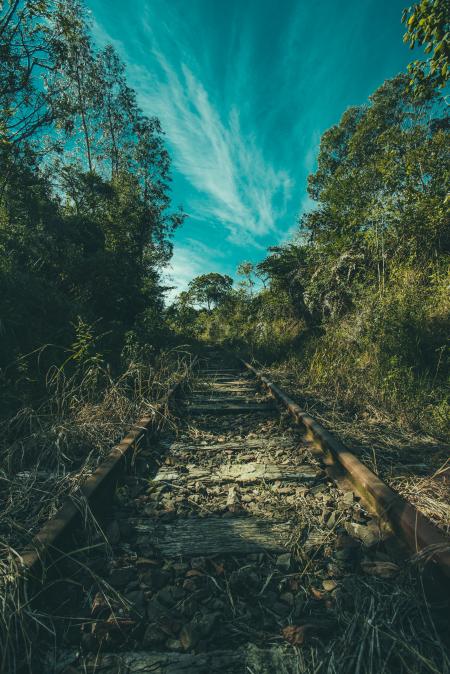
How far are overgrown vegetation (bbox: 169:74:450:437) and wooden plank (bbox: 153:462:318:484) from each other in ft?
5.37

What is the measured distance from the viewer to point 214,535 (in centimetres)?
A: 181

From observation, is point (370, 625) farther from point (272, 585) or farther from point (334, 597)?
point (272, 585)

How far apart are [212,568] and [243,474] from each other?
1.02 m

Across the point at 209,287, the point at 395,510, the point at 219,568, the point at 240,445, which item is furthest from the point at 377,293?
the point at 209,287

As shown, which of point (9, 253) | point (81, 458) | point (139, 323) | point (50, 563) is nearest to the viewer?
point (50, 563)

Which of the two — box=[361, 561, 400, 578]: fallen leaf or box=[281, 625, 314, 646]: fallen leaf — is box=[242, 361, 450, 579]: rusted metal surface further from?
box=[281, 625, 314, 646]: fallen leaf

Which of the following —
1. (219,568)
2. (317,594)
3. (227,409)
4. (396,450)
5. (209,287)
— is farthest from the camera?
(209,287)

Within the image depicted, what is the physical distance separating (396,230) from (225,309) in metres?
19.7

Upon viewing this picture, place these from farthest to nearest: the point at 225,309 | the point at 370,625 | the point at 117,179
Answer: the point at 225,309, the point at 117,179, the point at 370,625

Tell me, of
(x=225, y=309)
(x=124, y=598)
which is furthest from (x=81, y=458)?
(x=225, y=309)

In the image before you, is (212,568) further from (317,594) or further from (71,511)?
(71,511)

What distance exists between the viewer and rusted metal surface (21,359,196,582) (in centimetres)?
134

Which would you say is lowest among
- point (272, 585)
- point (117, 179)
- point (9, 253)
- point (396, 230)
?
point (272, 585)

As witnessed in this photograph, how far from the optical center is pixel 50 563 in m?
1.41
